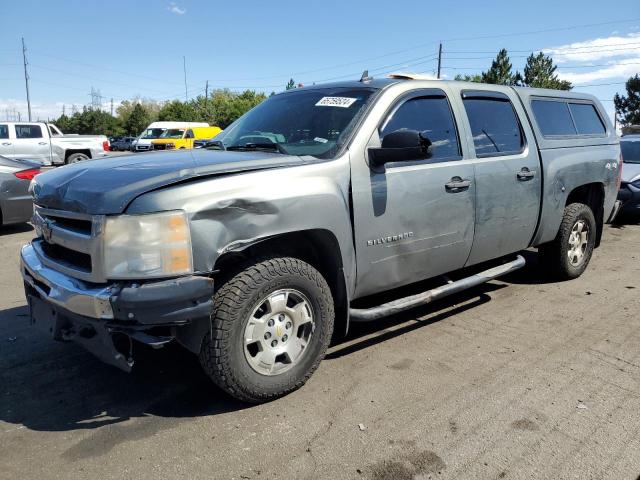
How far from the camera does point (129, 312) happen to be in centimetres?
255

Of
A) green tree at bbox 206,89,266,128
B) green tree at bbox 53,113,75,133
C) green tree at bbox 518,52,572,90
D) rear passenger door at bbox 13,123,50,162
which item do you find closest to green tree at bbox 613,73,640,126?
green tree at bbox 518,52,572,90

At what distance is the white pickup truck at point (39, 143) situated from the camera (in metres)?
18.1

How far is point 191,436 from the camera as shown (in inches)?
110

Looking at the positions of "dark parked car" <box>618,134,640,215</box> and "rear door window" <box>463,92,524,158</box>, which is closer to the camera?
"rear door window" <box>463,92,524,158</box>

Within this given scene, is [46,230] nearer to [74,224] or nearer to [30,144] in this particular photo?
[74,224]

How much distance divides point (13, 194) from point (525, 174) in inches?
292

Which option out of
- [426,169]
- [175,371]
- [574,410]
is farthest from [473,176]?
[175,371]

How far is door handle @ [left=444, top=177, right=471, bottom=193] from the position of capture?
12.7 feet

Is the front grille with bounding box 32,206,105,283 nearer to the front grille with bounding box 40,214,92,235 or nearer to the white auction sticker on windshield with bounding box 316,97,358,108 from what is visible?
Result: the front grille with bounding box 40,214,92,235

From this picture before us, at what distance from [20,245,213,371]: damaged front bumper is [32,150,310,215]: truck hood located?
403 millimetres

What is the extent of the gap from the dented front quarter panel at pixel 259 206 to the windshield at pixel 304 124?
1.03ft

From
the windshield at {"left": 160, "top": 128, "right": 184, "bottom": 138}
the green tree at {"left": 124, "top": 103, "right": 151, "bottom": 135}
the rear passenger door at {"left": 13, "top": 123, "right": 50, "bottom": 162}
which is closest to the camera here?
the rear passenger door at {"left": 13, "top": 123, "right": 50, "bottom": 162}

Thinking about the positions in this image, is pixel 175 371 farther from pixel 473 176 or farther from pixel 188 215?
pixel 473 176

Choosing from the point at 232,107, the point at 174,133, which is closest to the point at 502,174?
the point at 174,133
